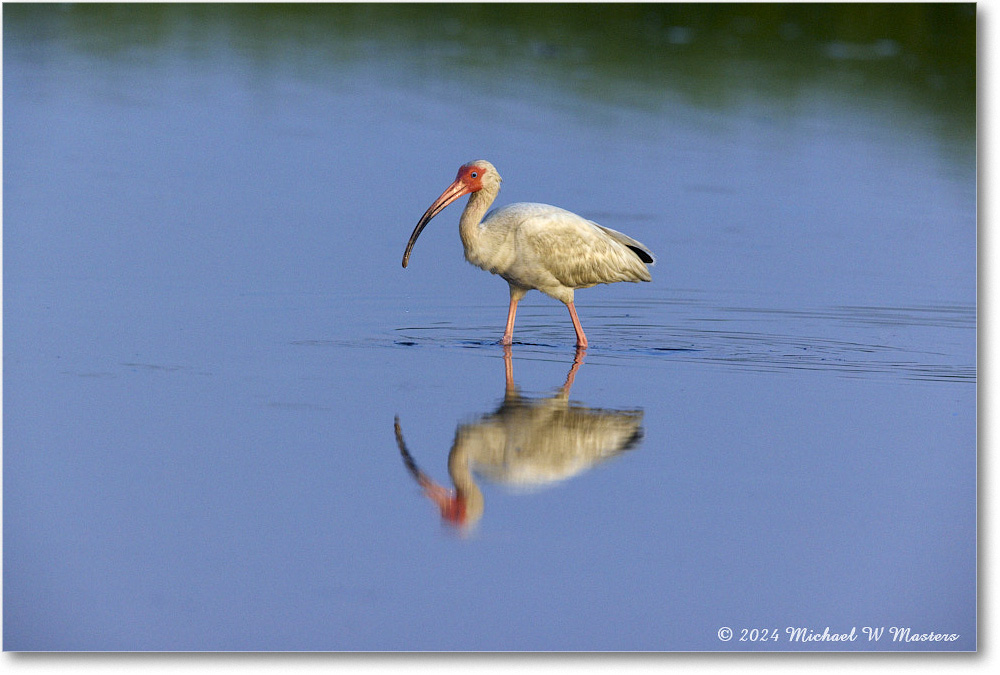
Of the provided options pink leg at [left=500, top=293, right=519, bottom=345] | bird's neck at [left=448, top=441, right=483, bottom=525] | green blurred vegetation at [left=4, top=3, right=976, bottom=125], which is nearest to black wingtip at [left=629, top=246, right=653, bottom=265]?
pink leg at [left=500, top=293, right=519, bottom=345]

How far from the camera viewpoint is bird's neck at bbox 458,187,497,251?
32.7ft

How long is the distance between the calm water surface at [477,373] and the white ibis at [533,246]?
0.32 m

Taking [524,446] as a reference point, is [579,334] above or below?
above

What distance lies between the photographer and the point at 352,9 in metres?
18.8

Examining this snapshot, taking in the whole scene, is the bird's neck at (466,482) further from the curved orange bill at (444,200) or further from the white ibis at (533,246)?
the curved orange bill at (444,200)

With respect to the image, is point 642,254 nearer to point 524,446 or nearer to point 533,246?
point 533,246

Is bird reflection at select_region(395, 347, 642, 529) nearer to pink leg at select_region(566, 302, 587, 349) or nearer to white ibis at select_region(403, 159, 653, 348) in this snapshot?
pink leg at select_region(566, 302, 587, 349)

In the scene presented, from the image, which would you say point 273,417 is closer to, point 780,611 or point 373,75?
point 780,611

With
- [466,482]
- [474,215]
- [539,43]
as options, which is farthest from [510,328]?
[539,43]

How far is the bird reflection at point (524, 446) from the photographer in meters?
6.83

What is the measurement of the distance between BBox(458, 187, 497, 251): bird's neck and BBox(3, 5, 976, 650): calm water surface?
0.54 m

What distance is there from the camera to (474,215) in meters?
10.1

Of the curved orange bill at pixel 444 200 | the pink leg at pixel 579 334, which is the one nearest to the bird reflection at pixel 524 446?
the pink leg at pixel 579 334

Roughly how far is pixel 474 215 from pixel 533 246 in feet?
1.54
